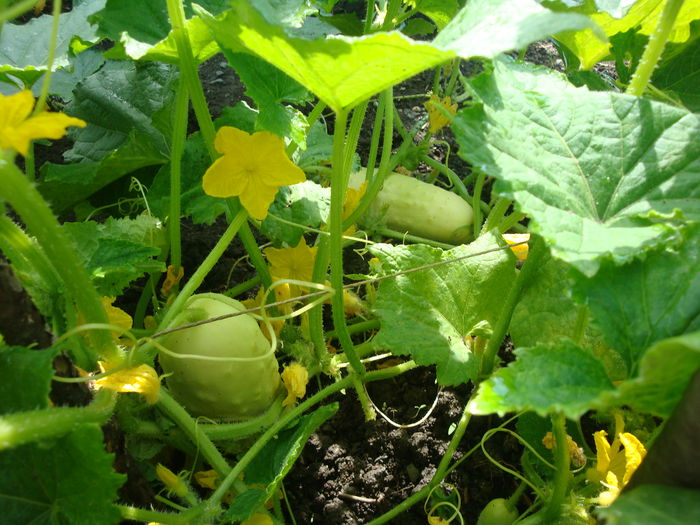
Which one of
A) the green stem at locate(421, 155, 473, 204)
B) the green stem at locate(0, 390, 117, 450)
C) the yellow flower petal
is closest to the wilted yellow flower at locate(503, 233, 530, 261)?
the green stem at locate(421, 155, 473, 204)

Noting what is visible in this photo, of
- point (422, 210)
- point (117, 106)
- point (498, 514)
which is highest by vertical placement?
point (117, 106)

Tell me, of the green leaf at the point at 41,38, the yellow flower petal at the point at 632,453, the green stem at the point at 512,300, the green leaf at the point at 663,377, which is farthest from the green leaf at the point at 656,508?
the green leaf at the point at 41,38

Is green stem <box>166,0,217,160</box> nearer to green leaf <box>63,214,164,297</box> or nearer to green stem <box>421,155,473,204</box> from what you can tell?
green leaf <box>63,214,164,297</box>

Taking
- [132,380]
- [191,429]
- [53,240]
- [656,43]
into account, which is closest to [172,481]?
[191,429]

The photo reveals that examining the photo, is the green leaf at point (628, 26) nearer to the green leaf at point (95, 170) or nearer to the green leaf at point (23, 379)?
the green leaf at point (95, 170)

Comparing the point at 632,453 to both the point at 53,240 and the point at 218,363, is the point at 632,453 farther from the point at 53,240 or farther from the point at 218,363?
the point at 53,240

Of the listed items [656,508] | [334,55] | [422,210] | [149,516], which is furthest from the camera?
[422,210]
